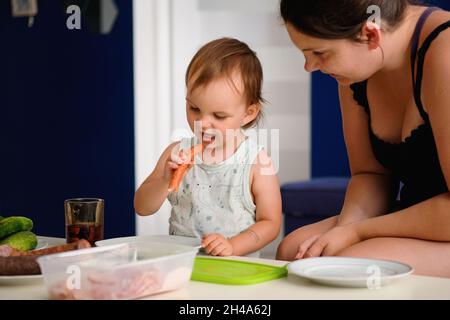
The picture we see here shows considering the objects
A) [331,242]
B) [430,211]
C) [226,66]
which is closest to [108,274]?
[331,242]

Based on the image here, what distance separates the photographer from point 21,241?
1642mm

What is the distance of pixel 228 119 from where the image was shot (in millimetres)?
1955

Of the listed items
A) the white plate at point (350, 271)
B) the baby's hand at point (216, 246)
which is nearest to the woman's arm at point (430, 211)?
the baby's hand at point (216, 246)

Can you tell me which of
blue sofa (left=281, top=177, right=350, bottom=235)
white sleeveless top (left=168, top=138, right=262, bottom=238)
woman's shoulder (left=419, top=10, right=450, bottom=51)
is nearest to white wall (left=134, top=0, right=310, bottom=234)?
blue sofa (left=281, top=177, right=350, bottom=235)

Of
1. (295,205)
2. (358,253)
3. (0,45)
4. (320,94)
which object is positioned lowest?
(295,205)

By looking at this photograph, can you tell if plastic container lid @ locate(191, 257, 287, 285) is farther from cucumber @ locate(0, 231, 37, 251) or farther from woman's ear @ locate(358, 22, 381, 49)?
woman's ear @ locate(358, 22, 381, 49)

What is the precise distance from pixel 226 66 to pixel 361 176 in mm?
486

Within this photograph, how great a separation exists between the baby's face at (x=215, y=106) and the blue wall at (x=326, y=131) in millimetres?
2377

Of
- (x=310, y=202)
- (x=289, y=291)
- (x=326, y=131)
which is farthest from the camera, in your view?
(x=326, y=131)

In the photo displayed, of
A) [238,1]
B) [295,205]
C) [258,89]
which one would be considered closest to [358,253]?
[258,89]

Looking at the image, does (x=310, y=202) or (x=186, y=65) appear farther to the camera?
(x=186, y=65)

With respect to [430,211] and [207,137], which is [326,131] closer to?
[207,137]

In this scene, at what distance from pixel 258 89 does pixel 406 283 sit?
2.99 ft
